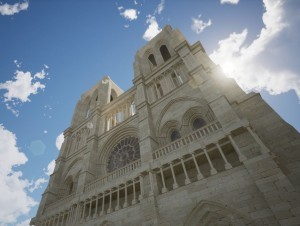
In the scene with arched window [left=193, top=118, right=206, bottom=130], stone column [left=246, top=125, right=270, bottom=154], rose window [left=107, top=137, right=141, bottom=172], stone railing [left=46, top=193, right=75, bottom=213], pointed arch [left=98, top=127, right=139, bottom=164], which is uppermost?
pointed arch [left=98, top=127, right=139, bottom=164]

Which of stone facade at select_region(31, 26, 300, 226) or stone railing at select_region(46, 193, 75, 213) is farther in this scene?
stone railing at select_region(46, 193, 75, 213)

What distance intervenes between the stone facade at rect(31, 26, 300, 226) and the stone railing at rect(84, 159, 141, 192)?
0.09m

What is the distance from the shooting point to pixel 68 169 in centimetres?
Result: 1870

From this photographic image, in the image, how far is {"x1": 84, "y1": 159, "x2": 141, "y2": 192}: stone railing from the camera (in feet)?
39.5

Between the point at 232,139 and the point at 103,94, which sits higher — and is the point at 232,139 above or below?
below

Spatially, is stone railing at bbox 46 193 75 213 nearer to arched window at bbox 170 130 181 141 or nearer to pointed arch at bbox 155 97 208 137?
pointed arch at bbox 155 97 208 137

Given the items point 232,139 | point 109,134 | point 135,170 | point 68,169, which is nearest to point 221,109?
point 232,139

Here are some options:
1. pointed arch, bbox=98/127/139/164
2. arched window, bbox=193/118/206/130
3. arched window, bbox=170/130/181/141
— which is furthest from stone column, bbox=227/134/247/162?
pointed arch, bbox=98/127/139/164

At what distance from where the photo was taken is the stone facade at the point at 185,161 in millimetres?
7090

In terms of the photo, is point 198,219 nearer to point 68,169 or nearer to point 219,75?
point 219,75

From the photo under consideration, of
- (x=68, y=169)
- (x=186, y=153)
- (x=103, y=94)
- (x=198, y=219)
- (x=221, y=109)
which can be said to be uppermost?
(x=103, y=94)

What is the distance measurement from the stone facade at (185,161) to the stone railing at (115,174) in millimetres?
87

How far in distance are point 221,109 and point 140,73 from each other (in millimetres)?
11456

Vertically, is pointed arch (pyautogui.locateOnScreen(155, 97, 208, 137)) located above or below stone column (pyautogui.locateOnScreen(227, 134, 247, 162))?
above
